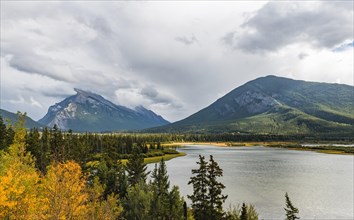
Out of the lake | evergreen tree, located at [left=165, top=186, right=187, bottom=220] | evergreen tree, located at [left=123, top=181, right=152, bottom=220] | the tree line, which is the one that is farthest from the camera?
the lake

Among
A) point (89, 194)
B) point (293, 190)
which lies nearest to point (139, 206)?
point (89, 194)

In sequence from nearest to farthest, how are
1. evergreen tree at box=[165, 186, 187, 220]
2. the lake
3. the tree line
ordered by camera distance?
the tree line → evergreen tree at box=[165, 186, 187, 220] → the lake

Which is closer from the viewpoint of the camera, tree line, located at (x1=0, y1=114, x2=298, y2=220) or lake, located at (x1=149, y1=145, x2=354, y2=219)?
tree line, located at (x1=0, y1=114, x2=298, y2=220)

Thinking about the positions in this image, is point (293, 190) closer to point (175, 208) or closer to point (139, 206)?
point (175, 208)

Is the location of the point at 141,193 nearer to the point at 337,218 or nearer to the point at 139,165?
the point at 139,165

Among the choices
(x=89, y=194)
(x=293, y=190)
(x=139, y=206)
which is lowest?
(x=293, y=190)

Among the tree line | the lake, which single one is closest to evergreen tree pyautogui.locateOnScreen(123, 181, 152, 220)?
the tree line

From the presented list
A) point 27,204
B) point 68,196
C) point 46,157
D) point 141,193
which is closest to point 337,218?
→ point 141,193

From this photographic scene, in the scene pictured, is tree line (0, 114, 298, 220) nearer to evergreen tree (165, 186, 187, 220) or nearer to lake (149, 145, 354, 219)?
evergreen tree (165, 186, 187, 220)

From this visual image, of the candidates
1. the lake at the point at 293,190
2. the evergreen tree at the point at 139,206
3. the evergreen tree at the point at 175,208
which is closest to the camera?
the evergreen tree at the point at 175,208

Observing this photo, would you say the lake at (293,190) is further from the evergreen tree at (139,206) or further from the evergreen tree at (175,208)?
the evergreen tree at (139,206)

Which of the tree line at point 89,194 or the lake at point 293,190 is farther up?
the tree line at point 89,194

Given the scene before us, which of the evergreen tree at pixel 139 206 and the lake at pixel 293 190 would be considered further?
the lake at pixel 293 190

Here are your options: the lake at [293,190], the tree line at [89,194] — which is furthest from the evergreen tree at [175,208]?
the lake at [293,190]
